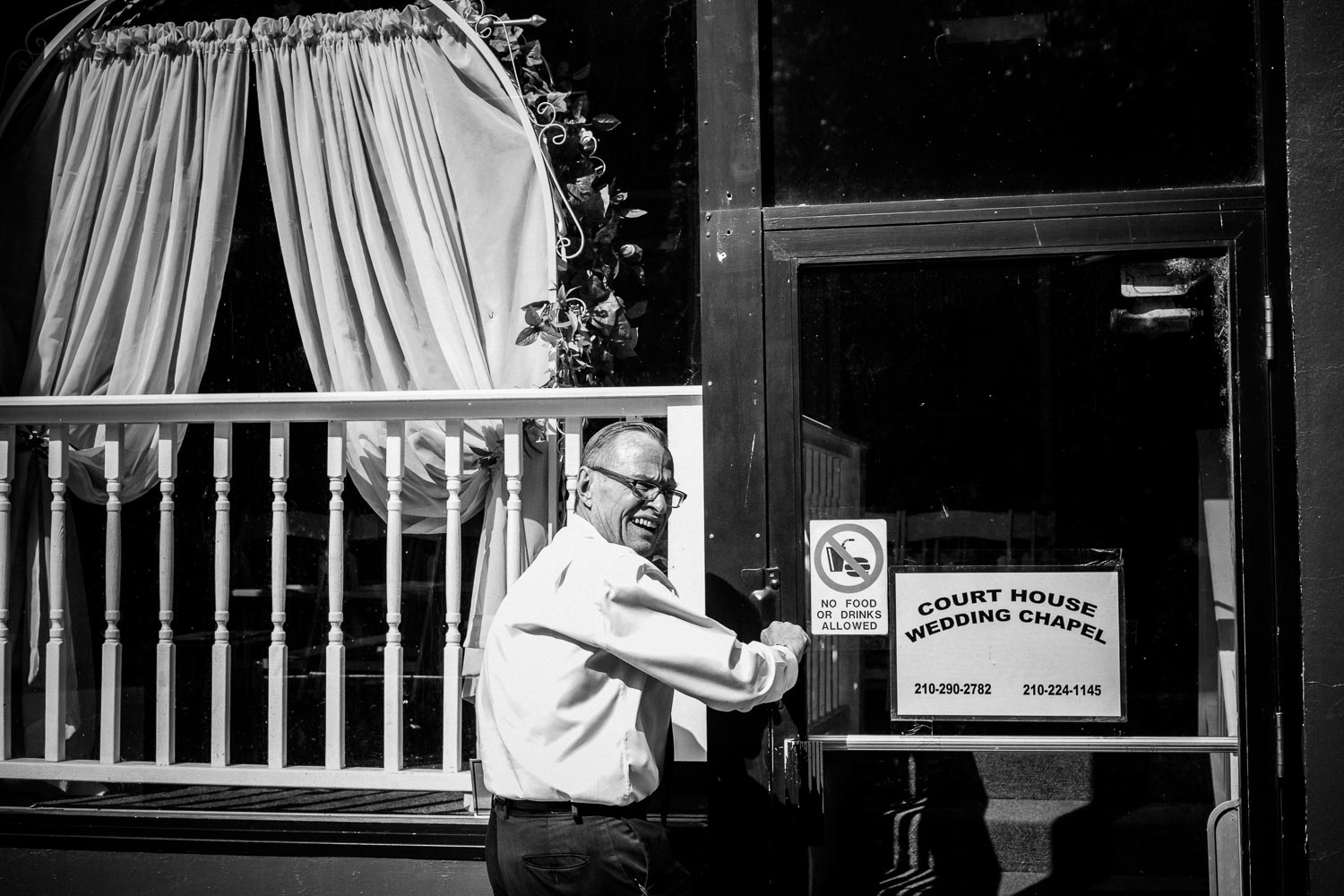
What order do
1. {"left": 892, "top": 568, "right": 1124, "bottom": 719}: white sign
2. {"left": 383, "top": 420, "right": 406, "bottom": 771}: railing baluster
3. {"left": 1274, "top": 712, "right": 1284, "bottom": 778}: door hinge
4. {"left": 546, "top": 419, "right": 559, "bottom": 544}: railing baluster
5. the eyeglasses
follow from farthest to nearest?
{"left": 546, "top": 419, "right": 559, "bottom": 544}: railing baluster
{"left": 383, "top": 420, "right": 406, "bottom": 771}: railing baluster
{"left": 892, "top": 568, "right": 1124, "bottom": 719}: white sign
{"left": 1274, "top": 712, "right": 1284, "bottom": 778}: door hinge
the eyeglasses

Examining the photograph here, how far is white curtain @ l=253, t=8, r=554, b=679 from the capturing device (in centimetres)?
403

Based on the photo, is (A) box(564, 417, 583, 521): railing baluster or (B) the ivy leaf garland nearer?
(A) box(564, 417, 583, 521): railing baluster

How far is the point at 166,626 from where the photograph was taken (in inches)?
149

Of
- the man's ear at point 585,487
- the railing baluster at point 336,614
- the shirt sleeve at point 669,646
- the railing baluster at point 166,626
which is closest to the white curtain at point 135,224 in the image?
the railing baluster at point 166,626

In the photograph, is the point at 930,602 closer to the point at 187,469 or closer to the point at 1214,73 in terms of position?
the point at 1214,73

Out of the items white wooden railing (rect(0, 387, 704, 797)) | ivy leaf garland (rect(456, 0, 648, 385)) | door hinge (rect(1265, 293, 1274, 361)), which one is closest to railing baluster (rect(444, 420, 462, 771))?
white wooden railing (rect(0, 387, 704, 797))

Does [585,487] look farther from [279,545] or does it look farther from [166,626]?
[166,626]

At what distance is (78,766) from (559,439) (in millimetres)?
1826

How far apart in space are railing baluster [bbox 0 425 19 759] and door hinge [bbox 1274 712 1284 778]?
3812mm

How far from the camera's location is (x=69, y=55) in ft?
14.0

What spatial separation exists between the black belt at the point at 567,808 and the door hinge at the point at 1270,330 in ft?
6.77

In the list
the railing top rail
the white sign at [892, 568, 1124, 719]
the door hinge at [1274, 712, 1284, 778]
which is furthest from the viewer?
the railing top rail

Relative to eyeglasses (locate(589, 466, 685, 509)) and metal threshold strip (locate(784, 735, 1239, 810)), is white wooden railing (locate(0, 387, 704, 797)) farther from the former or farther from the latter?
metal threshold strip (locate(784, 735, 1239, 810))

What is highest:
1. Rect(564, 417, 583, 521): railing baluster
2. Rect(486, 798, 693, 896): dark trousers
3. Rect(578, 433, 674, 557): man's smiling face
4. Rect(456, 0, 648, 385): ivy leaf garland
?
Rect(456, 0, 648, 385): ivy leaf garland
